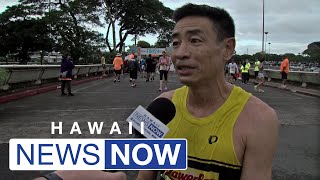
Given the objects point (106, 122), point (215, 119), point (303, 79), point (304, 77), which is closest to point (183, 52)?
point (215, 119)

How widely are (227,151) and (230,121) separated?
0.14 metres

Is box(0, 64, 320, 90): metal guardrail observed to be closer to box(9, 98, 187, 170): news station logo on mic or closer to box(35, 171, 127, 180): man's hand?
box(9, 98, 187, 170): news station logo on mic

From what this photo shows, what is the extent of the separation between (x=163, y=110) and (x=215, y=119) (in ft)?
0.77

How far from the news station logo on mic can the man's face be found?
1.16 ft

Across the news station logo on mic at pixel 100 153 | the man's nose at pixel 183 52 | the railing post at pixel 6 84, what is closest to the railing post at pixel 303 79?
the railing post at pixel 6 84

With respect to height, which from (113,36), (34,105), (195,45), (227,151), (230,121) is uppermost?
(113,36)

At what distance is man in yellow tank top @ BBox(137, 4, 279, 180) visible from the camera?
5.44ft

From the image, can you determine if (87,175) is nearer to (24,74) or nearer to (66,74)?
(66,74)

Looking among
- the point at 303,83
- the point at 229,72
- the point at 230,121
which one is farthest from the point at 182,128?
the point at 229,72

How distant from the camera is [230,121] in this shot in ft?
5.74

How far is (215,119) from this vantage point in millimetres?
1778

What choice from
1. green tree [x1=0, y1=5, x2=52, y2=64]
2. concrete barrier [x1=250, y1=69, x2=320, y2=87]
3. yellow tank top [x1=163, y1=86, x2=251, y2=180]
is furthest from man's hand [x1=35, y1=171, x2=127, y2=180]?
green tree [x1=0, y1=5, x2=52, y2=64]

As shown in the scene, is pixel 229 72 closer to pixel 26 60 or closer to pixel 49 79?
pixel 49 79

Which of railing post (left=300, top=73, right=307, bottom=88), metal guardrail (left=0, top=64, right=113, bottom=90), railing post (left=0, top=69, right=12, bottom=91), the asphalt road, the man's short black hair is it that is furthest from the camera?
railing post (left=300, top=73, right=307, bottom=88)
